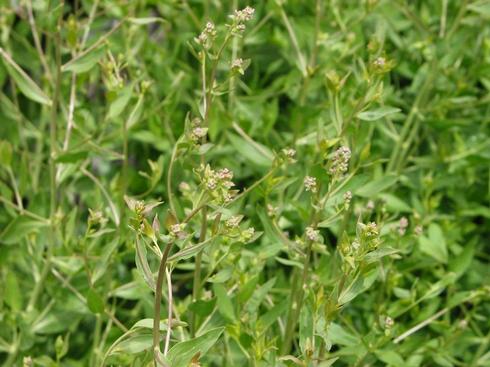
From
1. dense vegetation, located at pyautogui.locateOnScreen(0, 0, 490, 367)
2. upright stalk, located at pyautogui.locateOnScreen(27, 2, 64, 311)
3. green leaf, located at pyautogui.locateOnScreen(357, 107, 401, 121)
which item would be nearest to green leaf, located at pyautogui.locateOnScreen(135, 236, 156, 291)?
dense vegetation, located at pyautogui.locateOnScreen(0, 0, 490, 367)

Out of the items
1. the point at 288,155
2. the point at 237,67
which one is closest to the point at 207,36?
the point at 237,67

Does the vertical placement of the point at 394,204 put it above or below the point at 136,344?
below

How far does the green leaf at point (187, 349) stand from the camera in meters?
0.87

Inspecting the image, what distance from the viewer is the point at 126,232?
1268 millimetres

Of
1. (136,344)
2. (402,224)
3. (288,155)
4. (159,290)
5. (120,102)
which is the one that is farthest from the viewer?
(120,102)

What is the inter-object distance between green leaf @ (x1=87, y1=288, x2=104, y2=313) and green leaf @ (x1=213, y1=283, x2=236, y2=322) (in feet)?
0.51

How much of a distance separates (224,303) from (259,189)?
0.15 m

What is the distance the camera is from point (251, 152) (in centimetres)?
142

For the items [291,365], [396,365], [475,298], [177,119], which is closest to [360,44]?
[177,119]

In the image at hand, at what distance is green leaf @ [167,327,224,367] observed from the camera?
2.85 feet

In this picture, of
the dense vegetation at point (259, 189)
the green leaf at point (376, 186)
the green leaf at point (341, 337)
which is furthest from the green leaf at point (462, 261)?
the green leaf at point (341, 337)

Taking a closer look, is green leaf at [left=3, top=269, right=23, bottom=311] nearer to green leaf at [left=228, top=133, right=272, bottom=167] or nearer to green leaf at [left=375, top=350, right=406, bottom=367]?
green leaf at [left=228, top=133, right=272, bottom=167]

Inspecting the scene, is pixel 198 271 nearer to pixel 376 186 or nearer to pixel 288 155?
pixel 288 155

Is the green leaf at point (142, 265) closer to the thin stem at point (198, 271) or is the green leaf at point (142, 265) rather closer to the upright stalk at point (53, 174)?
the thin stem at point (198, 271)
